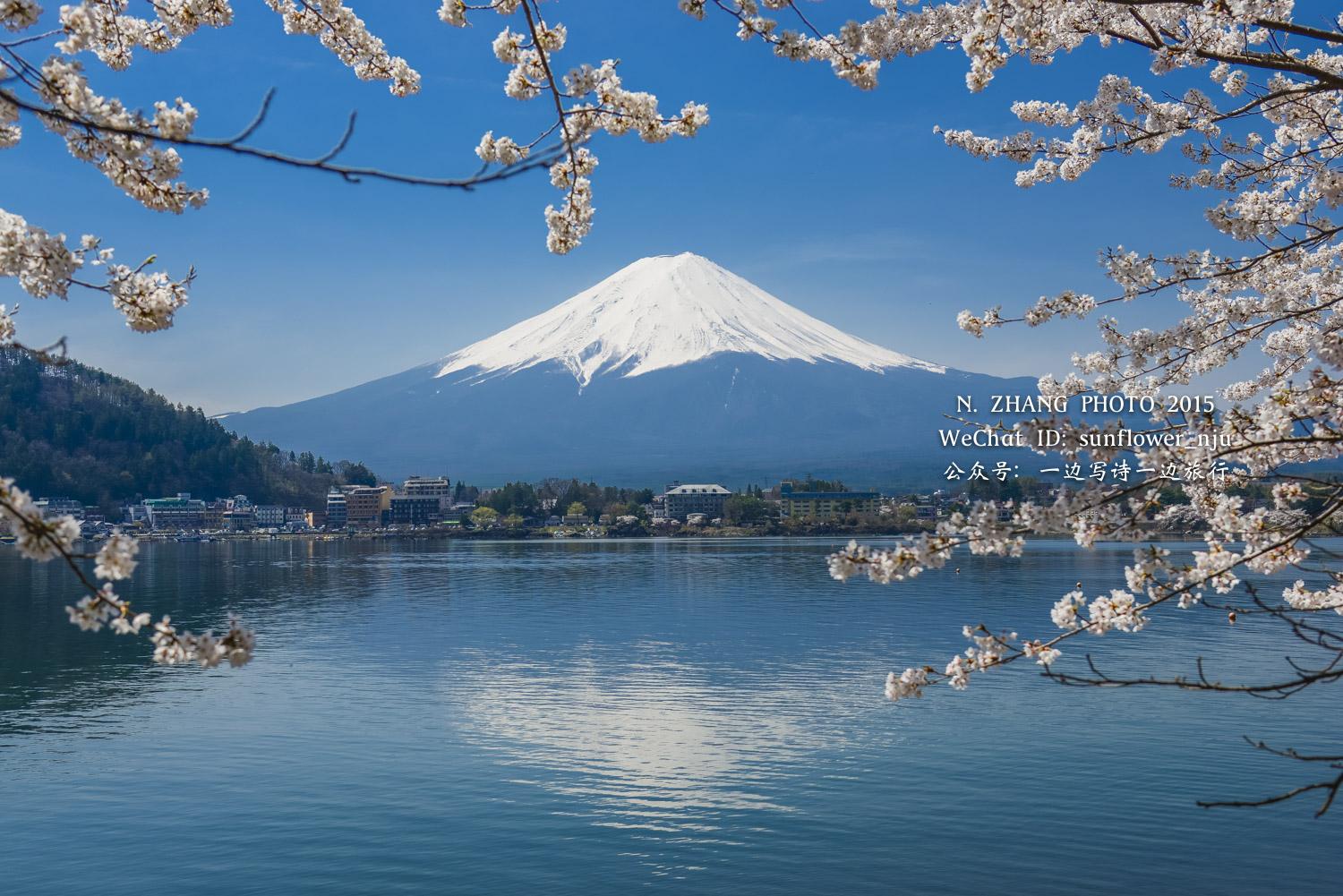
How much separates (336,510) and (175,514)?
16956 mm

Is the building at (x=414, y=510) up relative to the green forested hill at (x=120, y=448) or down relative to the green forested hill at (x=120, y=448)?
down

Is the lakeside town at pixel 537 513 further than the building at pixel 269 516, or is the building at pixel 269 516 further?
the building at pixel 269 516

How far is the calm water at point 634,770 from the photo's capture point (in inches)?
366

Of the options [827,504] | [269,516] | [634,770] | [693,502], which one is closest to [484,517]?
[693,502]

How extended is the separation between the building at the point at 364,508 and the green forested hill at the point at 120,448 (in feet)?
30.0

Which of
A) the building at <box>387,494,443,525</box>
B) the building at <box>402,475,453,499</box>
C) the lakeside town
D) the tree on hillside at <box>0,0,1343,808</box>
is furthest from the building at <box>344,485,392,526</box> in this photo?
the tree on hillside at <box>0,0,1343,808</box>

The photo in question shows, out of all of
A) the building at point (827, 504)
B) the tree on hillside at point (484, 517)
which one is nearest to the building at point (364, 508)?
the tree on hillside at point (484, 517)

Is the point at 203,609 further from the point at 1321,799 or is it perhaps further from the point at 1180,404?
the point at 1180,404

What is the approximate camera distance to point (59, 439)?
113 meters

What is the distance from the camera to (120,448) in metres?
119

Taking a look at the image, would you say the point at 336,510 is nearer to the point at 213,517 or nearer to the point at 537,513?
the point at 213,517

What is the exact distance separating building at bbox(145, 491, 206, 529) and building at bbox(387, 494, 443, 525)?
753 inches

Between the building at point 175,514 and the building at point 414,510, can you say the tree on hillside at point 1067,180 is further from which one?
the building at point 414,510

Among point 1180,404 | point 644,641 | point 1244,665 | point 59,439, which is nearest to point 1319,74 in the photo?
point 1180,404
